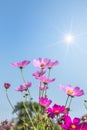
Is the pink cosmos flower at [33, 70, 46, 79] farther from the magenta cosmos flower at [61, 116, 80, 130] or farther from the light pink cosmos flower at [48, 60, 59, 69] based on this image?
the magenta cosmos flower at [61, 116, 80, 130]

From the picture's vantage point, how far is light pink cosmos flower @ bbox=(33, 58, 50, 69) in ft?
9.97

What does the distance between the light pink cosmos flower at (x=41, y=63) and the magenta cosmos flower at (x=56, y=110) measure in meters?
0.36

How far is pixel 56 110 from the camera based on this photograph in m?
2.80

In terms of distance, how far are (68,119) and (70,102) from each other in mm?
216

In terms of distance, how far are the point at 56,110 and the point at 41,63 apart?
463 mm

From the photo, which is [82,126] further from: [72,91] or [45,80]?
[45,80]

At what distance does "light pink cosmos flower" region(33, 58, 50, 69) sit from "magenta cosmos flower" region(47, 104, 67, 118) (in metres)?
0.36

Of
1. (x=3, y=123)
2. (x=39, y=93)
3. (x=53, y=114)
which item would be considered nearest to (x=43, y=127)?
(x=53, y=114)

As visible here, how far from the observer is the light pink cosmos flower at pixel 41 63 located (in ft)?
9.97

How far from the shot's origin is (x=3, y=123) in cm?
430

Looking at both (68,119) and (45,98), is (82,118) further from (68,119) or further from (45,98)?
(45,98)

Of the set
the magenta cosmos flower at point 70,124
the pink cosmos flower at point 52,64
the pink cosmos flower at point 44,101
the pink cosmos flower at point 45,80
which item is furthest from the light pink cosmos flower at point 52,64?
the magenta cosmos flower at point 70,124

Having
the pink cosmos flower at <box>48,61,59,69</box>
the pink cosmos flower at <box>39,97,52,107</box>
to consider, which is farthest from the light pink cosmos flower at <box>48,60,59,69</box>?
the pink cosmos flower at <box>39,97,52,107</box>

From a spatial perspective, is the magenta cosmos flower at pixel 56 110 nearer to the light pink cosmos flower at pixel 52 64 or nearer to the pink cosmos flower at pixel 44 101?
the pink cosmos flower at pixel 44 101
